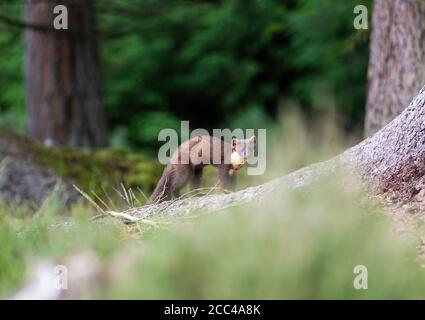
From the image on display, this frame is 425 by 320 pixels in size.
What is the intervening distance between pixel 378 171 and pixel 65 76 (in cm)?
704

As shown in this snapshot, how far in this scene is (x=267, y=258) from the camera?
12.3 feet

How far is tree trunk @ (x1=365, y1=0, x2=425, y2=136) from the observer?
7980 mm

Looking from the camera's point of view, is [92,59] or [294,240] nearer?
[294,240]

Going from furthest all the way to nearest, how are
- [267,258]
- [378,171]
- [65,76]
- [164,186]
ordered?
[65,76]
[164,186]
[378,171]
[267,258]

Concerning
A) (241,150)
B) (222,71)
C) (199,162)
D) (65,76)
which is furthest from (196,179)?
(222,71)

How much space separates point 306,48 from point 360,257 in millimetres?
13658

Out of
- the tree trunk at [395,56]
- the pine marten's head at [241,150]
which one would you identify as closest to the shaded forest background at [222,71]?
the tree trunk at [395,56]

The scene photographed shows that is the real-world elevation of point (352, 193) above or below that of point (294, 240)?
above

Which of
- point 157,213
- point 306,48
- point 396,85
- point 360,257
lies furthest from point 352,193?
point 306,48

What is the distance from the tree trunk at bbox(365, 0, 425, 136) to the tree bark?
247 centimetres

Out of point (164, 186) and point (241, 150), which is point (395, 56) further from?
point (164, 186)

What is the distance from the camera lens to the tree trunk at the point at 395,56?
7980 millimetres
